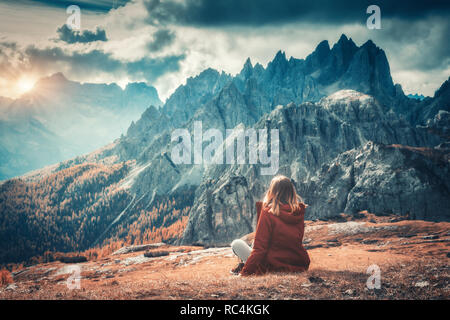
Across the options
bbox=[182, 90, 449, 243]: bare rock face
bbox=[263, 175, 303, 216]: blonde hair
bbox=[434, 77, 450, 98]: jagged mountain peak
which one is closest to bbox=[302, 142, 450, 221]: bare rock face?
bbox=[182, 90, 449, 243]: bare rock face

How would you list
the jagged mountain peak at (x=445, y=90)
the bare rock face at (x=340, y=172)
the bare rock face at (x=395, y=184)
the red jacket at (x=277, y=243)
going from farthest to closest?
the jagged mountain peak at (x=445, y=90), the bare rock face at (x=340, y=172), the bare rock face at (x=395, y=184), the red jacket at (x=277, y=243)

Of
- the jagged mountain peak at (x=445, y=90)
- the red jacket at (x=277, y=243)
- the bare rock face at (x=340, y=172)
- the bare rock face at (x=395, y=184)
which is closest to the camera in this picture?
the red jacket at (x=277, y=243)

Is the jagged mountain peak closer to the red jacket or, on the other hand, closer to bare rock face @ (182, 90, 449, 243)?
bare rock face @ (182, 90, 449, 243)

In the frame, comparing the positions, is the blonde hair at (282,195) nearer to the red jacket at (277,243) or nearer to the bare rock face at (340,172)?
the red jacket at (277,243)

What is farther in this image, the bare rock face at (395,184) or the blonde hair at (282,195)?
the bare rock face at (395,184)

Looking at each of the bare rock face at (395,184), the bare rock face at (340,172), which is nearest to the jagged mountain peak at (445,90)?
the bare rock face at (340,172)

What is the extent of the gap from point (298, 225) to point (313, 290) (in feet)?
6.67

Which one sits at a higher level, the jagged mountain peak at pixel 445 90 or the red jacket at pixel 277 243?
the jagged mountain peak at pixel 445 90

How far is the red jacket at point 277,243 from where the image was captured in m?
8.61

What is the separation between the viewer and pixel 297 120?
14625cm

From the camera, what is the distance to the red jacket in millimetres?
8609

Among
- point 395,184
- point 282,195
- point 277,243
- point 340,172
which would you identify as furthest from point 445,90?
point 277,243
